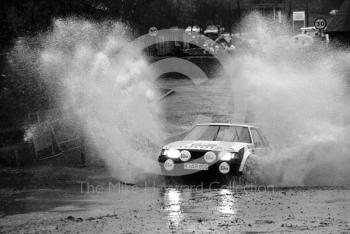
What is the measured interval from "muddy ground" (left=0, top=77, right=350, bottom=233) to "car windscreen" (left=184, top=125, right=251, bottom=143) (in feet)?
3.77

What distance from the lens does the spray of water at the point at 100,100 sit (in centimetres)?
1889

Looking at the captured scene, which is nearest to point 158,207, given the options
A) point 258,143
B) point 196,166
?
point 196,166

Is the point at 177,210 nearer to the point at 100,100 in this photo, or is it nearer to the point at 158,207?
the point at 158,207

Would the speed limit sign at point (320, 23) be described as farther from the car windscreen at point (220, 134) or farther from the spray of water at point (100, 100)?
the car windscreen at point (220, 134)

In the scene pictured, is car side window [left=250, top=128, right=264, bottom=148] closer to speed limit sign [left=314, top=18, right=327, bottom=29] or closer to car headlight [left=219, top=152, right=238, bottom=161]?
car headlight [left=219, top=152, right=238, bottom=161]

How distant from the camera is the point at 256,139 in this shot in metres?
15.4

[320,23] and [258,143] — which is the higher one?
[320,23]

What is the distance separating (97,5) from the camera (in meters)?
40.9

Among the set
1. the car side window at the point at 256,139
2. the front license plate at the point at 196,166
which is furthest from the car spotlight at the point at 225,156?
the car side window at the point at 256,139

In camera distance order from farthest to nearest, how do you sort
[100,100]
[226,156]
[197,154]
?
[100,100] < [197,154] < [226,156]

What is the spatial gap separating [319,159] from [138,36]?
111 feet

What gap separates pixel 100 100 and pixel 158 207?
10.7 metres

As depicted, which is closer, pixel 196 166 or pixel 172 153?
pixel 196 166

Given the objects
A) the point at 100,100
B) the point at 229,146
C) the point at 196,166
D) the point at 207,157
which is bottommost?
the point at 196,166
